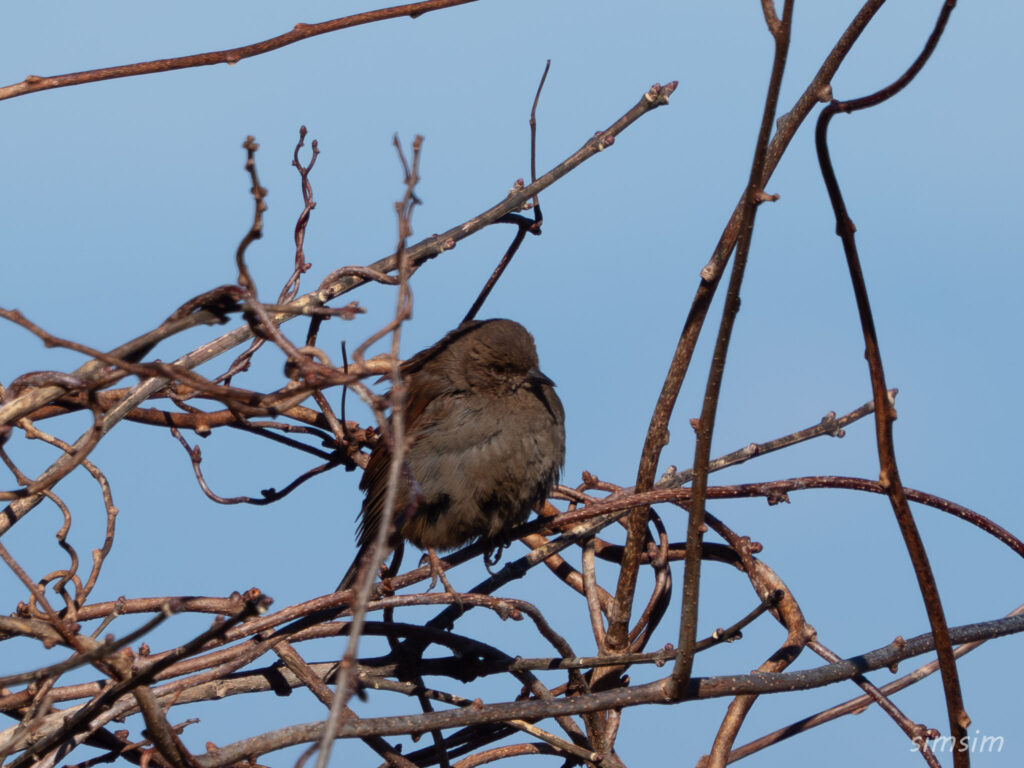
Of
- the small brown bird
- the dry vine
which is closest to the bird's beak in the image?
A: the small brown bird

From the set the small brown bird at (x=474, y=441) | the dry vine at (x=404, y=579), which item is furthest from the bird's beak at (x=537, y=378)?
the dry vine at (x=404, y=579)

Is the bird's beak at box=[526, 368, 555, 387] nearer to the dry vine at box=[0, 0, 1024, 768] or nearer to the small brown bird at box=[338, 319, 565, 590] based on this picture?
the small brown bird at box=[338, 319, 565, 590]

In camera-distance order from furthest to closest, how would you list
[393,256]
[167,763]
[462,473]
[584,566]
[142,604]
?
[462,473] → [584,566] → [393,256] → [142,604] → [167,763]

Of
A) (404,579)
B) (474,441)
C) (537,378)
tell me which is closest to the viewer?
(404,579)

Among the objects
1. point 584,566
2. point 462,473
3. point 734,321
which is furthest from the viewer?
point 462,473

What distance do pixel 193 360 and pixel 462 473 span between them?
1908mm

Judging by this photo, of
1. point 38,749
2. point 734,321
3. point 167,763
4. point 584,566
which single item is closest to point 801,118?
point 734,321

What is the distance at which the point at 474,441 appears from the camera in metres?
4.54

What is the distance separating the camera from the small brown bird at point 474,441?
4.40m

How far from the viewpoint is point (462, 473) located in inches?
176

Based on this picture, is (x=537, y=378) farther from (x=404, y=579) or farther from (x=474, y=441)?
(x=404, y=579)

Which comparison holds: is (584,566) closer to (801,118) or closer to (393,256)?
(393,256)

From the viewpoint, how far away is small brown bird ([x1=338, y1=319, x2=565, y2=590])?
173 inches

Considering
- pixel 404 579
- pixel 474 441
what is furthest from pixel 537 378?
pixel 404 579
